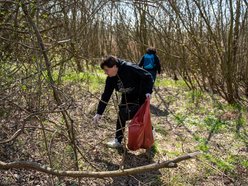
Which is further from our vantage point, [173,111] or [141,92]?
[173,111]

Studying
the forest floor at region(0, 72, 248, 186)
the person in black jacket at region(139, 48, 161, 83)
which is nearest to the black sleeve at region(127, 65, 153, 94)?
the forest floor at region(0, 72, 248, 186)

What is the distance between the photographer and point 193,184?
4.75m

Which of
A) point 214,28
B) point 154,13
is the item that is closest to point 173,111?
point 214,28

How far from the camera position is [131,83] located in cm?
496

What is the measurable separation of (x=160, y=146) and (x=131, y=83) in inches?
54.2

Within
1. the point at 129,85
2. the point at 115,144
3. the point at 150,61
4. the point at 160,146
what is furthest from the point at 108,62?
the point at 150,61

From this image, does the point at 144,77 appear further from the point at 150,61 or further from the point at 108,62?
the point at 150,61

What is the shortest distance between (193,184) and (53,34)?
113 inches

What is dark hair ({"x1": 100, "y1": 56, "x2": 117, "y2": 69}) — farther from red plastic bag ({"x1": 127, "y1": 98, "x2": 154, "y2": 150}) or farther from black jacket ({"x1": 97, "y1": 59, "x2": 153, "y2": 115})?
red plastic bag ({"x1": 127, "y1": 98, "x2": 154, "y2": 150})

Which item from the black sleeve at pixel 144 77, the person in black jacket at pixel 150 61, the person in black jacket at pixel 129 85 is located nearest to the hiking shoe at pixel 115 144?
the person in black jacket at pixel 129 85

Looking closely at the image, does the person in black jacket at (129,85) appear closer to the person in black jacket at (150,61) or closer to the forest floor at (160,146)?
the forest floor at (160,146)

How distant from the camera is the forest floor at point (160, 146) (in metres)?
4.48

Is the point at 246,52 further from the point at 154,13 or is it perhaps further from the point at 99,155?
the point at 99,155

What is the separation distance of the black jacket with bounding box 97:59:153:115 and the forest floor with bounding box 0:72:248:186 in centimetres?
27
